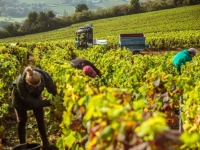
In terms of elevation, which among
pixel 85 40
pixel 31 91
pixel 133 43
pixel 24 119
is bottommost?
pixel 133 43

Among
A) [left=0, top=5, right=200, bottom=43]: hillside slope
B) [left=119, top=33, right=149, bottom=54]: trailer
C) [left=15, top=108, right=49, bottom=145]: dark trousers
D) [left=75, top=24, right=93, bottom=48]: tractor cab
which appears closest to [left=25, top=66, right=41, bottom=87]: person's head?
[left=15, top=108, right=49, bottom=145]: dark trousers

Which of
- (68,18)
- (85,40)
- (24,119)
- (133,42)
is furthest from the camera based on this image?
(68,18)

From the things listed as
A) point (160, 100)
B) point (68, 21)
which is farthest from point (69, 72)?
point (68, 21)

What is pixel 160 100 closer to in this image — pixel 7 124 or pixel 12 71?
pixel 7 124

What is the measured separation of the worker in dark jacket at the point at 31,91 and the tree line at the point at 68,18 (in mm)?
48987

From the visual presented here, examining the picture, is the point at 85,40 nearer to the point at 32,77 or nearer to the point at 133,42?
the point at 133,42

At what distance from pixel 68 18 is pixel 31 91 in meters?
53.1

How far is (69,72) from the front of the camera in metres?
5.07

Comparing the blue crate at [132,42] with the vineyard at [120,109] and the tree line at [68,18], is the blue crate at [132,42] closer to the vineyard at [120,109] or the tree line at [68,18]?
the vineyard at [120,109]

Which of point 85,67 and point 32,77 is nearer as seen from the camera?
point 32,77

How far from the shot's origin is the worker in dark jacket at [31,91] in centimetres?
490

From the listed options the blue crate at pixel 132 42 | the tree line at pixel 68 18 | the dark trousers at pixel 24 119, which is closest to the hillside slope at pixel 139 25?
the tree line at pixel 68 18

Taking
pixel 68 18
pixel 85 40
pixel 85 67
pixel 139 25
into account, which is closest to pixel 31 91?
pixel 85 67

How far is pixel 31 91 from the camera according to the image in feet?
17.4
